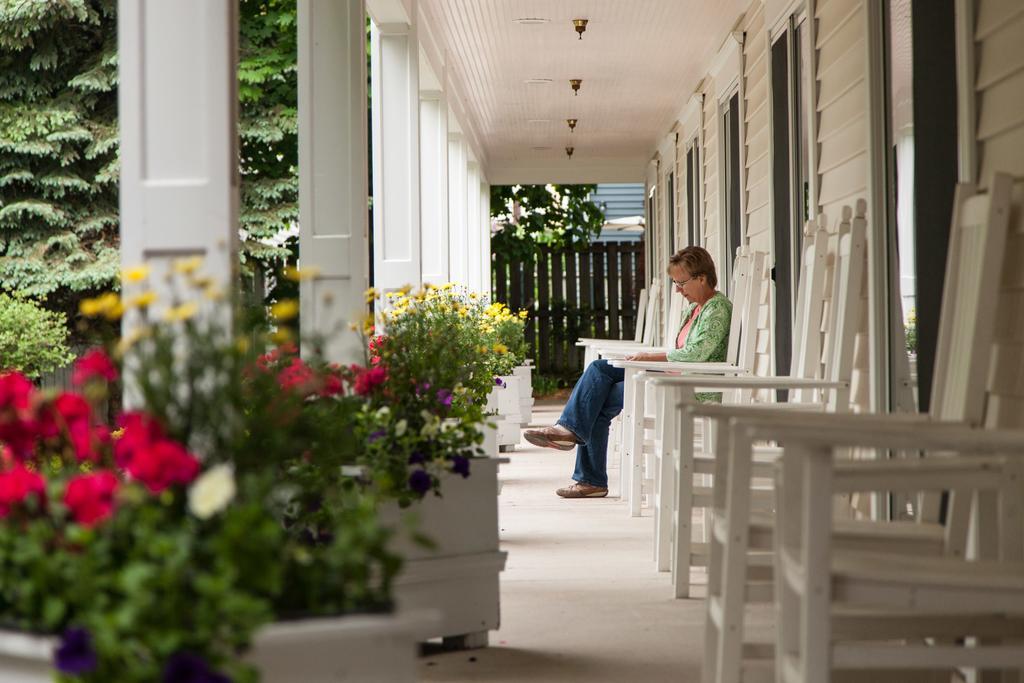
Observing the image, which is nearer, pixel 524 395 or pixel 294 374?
pixel 294 374

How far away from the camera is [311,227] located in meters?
4.05

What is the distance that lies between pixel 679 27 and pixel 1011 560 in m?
5.52

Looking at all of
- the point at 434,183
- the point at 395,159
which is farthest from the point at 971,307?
the point at 434,183

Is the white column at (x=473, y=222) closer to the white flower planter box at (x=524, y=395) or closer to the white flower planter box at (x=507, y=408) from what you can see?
the white flower planter box at (x=524, y=395)

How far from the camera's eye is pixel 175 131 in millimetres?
2055

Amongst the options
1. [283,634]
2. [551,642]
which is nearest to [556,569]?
[551,642]

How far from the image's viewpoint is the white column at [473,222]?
37.4 ft

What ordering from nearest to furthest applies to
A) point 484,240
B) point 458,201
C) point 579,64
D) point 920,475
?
point 920,475 → point 579,64 → point 458,201 → point 484,240

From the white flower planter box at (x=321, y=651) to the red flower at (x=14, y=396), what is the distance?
0.84 ft

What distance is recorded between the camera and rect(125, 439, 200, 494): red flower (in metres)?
1.31

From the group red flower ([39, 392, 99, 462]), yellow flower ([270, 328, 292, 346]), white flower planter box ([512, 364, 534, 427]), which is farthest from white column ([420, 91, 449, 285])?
red flower ([39, 392, 99, 462])

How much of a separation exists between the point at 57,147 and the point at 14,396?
11.3 m

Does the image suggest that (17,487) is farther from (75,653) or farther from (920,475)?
(920,475)

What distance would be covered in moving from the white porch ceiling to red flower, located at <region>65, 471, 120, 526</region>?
5.36m
